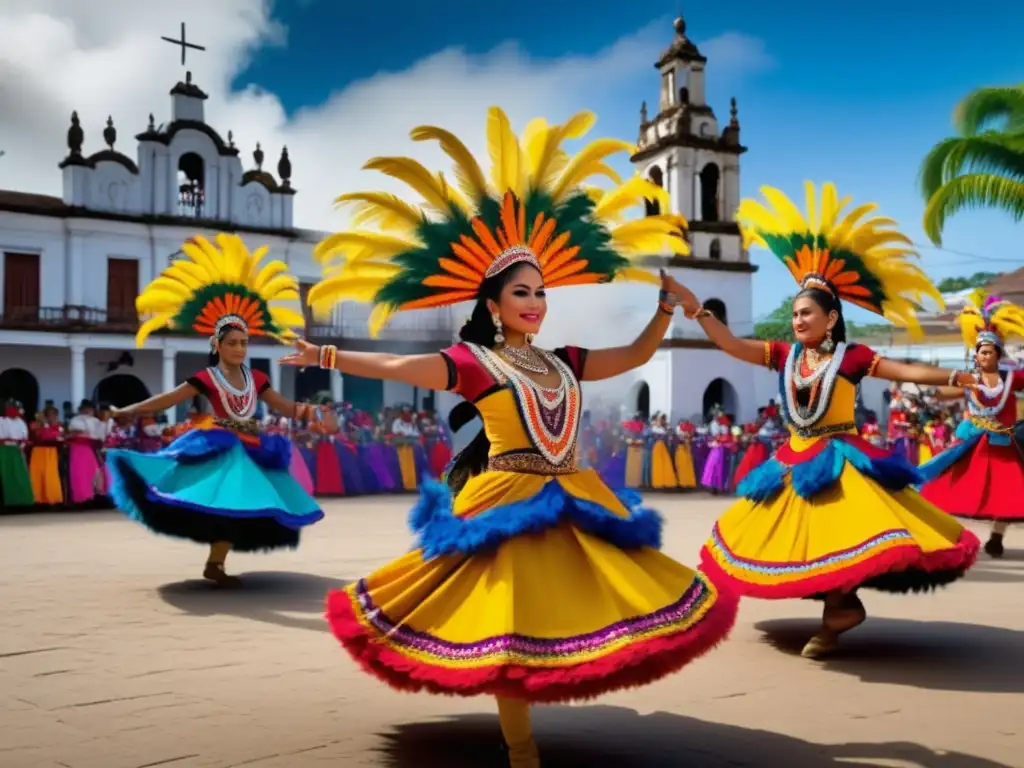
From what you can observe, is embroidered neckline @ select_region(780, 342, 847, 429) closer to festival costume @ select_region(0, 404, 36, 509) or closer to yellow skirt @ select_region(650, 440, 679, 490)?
festival costume @ select_region(0, 404, 36, 509)

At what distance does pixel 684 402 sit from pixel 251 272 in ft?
97.2

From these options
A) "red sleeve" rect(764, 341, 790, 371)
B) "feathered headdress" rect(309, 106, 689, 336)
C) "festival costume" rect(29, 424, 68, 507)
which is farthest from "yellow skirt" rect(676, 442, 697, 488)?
"feathered headdress" rect(309, 106, 689, 336)

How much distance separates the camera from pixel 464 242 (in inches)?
178

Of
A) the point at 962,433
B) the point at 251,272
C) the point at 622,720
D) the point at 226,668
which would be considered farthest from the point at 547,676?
the point at 962,433

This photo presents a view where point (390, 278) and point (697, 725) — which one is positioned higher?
point (390, 278)

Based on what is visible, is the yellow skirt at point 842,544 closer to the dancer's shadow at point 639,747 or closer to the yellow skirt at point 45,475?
the dancer's shadow at point 639,747

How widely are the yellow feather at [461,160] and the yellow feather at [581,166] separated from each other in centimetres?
34

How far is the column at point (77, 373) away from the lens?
31406 mm

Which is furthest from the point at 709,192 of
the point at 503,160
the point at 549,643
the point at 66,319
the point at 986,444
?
the point at 549,643

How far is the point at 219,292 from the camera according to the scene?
347 inches

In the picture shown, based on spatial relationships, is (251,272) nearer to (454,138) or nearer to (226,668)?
(226,668)

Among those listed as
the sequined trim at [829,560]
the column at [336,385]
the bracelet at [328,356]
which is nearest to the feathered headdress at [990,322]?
the sequined trim at [829,560]

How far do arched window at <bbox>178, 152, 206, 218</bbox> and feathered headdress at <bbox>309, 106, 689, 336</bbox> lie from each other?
31.6 metres

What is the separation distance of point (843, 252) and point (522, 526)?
3.73 meters
